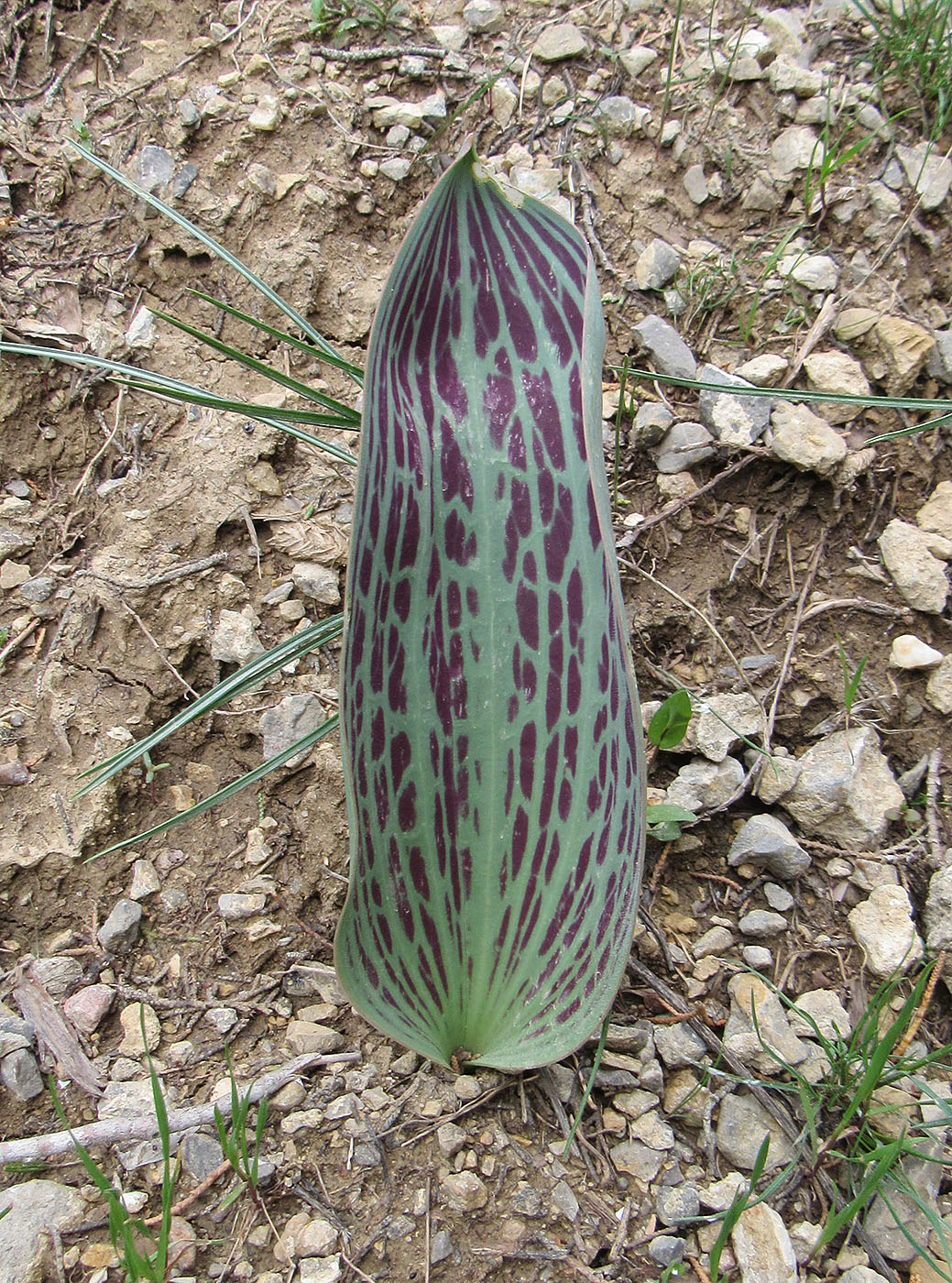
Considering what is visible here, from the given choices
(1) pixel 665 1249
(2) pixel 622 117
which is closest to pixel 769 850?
(1) pixel 665 1249

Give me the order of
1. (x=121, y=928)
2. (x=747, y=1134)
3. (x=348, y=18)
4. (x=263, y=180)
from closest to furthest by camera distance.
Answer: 1. (x=747, y=1134)
2. (x=121, y=928)
3. (x=263, y=180)
4. (x=348, y=18)

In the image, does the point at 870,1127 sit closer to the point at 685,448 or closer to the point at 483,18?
the point at 685,448

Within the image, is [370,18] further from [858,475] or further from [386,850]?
[386,850]

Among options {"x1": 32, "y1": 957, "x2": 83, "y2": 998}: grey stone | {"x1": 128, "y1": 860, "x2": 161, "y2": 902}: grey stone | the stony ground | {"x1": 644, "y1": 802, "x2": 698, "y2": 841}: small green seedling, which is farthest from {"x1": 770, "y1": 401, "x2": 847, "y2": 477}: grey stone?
{"x1": 32, "y1": 957, "x2": 83, "y2": 998}: grey stone

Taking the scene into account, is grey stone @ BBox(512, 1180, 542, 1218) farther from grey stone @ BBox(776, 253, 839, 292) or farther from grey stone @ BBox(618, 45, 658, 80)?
grey stone @ BBox(618, 45, 658, 80)

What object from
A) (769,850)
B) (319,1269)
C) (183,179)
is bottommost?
(319,1269)

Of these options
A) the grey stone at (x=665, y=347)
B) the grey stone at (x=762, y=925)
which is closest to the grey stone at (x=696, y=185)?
the grey stone at (x=665, y=347)

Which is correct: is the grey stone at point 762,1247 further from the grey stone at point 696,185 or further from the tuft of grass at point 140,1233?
the grey stone at point 696,185
